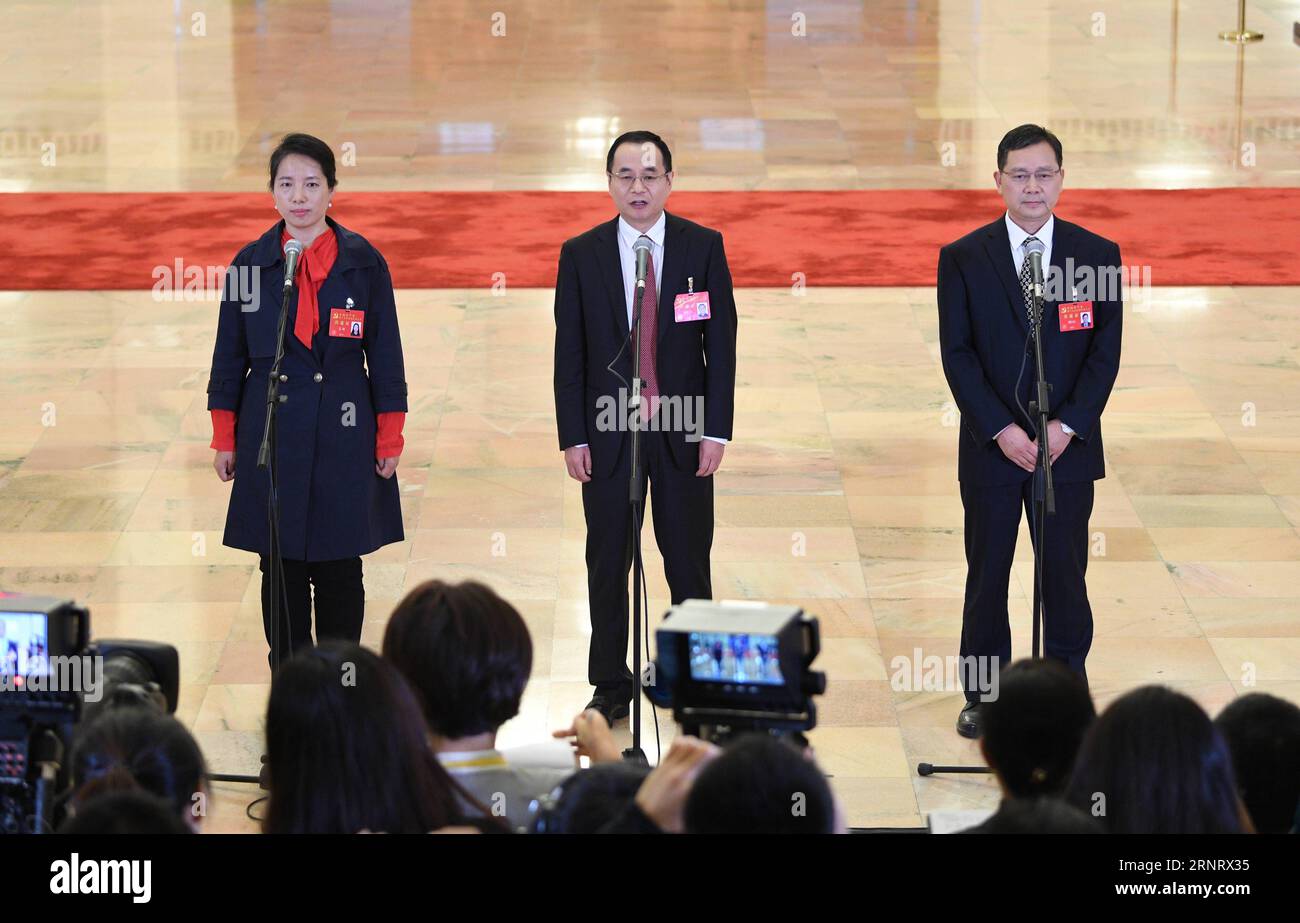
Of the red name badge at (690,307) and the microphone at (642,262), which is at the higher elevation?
the microphone at (642,262)

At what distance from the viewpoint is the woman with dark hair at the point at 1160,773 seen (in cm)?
282

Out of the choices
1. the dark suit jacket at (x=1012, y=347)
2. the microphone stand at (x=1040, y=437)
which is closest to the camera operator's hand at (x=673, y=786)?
the microphone stand at (x=1040, y=437)

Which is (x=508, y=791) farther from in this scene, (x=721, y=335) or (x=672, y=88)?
(x=672, y=88)

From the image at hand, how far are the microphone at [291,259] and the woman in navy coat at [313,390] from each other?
7.3 inches

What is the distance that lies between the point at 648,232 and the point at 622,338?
31cm

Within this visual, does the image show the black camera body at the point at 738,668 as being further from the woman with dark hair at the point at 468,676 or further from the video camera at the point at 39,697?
the video camera at the point at 39,697

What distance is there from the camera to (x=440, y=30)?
17.3m

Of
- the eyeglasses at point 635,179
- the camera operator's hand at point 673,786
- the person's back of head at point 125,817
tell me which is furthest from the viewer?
the eyeglasses at point 635,179

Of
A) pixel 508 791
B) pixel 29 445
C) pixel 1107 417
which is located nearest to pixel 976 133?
pixel 1107 417

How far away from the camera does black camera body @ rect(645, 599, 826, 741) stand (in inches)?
128

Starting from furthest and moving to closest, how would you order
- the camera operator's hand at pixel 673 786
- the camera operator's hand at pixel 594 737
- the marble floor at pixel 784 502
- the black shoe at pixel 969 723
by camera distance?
1. the marble floor at pixel 784 502
2. the black shoe at pixel 969 723
3. the camera operator's hand at pixel 594 737
4. the camera operator's hand at pixel 673 786

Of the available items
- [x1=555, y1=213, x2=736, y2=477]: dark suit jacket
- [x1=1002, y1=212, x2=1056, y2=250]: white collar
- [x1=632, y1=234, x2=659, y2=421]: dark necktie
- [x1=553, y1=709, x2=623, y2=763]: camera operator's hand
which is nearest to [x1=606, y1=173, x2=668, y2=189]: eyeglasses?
[x1=555, y1=213, x2=736, y2=477]: dark suit jacket

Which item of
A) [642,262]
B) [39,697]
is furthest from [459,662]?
[642,262]

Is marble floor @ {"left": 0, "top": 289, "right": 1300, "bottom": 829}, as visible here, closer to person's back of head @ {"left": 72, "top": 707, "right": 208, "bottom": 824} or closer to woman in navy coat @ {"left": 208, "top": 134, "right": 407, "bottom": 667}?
woman in navy coat @ {"left": 208, "top": 134, "right": 407, "bottom": 667}
